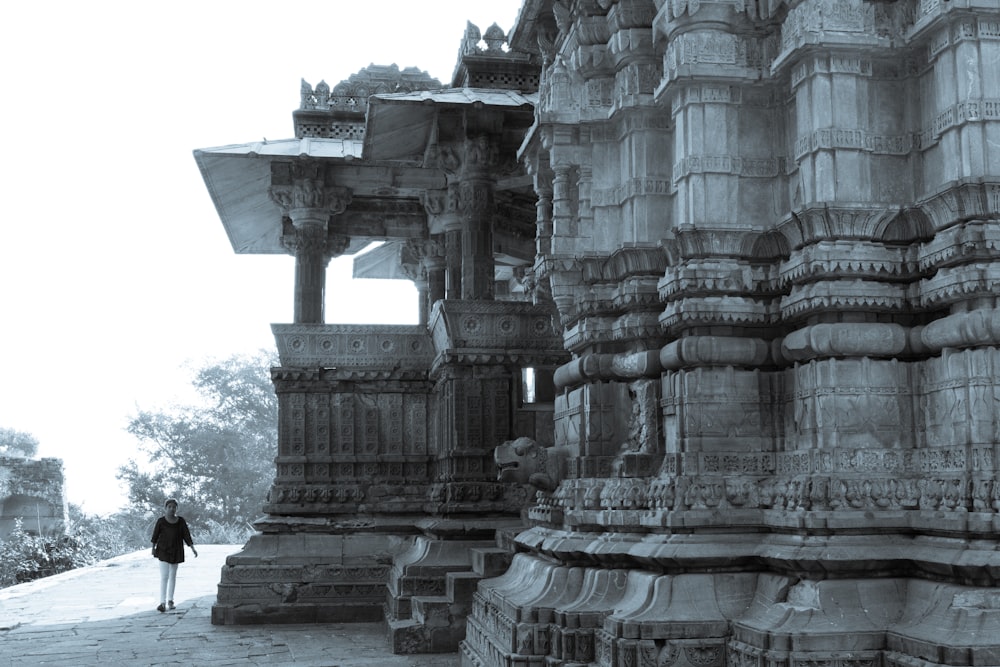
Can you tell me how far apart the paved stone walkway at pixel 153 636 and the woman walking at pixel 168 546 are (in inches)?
11.6

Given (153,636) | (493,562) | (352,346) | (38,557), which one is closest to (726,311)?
(493,562)

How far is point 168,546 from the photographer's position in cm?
1461

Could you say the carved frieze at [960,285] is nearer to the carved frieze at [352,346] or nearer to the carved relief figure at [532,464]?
the carved relief figure at [532,464]

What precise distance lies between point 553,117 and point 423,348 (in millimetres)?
6231

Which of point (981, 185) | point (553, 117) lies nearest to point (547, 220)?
point (553, 117)

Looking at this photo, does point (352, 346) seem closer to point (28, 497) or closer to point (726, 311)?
point (726, 311)

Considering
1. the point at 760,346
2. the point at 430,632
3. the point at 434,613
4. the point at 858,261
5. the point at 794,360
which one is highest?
the point at 858,261

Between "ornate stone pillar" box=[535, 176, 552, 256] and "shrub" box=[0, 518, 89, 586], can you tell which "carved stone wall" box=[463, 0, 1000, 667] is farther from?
"shrub" box=[0, 518, 89, 586]

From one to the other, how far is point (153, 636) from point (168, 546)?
2374 mm

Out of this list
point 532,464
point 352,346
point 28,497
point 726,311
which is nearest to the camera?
point 726,311

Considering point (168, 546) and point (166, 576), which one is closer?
point (168, 546)

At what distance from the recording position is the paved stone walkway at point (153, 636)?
10656 mm

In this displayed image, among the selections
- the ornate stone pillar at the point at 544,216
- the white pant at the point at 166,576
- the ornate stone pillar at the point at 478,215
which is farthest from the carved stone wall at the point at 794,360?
the white pant at the point at 166,576

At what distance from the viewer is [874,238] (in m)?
6.91
